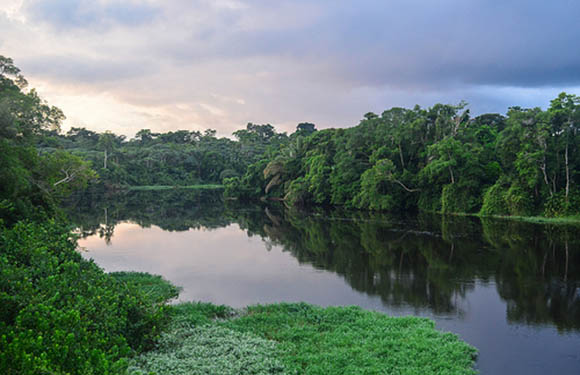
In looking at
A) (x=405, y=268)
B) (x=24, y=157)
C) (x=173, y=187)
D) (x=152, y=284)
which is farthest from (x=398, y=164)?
(x=173, y=187)

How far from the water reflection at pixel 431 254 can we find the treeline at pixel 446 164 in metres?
3.77

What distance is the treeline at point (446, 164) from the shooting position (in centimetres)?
3284

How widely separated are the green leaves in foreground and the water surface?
1.31 m

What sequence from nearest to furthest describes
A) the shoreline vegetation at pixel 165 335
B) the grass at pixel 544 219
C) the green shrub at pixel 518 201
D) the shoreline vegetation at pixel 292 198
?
1. the shoreline vegetation at pixel 165 335
2. the shoreline vegetation at pixel 292 198
3. the grass at pixel 544 219
4. the green shrub at pixel 518 201

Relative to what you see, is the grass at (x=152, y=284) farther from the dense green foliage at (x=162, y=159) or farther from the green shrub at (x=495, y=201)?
the dense green foliage at (x=162, y=159)

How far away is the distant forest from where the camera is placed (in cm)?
1785

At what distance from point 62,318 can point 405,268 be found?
14955 millimetres

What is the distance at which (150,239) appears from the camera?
27969 millimetres

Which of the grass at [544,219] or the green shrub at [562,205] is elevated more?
the green shrub at [562,205]

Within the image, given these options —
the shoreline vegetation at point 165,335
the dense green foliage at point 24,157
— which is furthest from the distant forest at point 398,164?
the shoreline vegetation at point 165,335

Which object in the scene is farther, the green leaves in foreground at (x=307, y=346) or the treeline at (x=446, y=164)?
the treeline at (x=446, y=164)

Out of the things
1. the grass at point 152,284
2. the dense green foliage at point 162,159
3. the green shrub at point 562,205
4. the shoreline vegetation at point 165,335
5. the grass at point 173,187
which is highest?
the dense green foliage at point 162,159

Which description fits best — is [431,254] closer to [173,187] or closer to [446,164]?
[446,164]

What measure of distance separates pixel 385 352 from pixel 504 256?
47.2 feet
